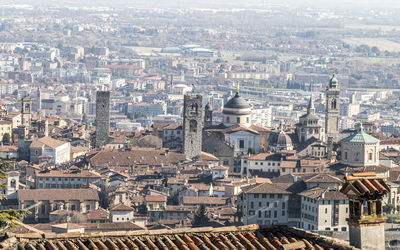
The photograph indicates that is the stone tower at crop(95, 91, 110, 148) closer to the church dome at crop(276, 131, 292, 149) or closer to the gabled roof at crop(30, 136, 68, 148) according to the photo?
the gabled roof at crop(30, 136, 68, 148)

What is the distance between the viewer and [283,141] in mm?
56906

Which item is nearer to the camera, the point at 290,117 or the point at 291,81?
the point at 290,117

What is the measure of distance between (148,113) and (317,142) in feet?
205

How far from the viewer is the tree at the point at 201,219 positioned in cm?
3962

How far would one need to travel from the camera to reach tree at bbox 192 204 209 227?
39625mm

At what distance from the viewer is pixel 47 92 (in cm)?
12825

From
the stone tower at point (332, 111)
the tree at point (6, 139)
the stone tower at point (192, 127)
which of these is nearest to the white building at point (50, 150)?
the tree at point (6, 139)

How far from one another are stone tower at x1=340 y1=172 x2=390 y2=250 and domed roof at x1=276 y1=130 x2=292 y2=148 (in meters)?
45.4

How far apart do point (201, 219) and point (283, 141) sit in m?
17.3

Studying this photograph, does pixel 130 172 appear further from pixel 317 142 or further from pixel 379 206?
pixel 379 206

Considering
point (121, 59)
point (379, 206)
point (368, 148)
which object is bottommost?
point (121, 59)

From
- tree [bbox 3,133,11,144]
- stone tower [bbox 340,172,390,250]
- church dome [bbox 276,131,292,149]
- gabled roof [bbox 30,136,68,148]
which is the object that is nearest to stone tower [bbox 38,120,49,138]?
tree [bbox 3,133,11,144]

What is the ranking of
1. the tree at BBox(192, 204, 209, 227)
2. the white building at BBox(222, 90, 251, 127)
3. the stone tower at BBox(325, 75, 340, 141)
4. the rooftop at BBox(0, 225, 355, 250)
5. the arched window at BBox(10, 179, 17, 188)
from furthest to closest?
the stone tower at BBox(325, 75, 340, 141) → the white building at BBox(222, 90, 251, 127) → the arched window at BBox(10, 179, 17, 188) → the tree at BBox(192, 204, 209, 227) → the rooftop at BBox(0, 225, 355, 250)

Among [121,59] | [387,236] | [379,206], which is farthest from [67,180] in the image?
[121,59]
